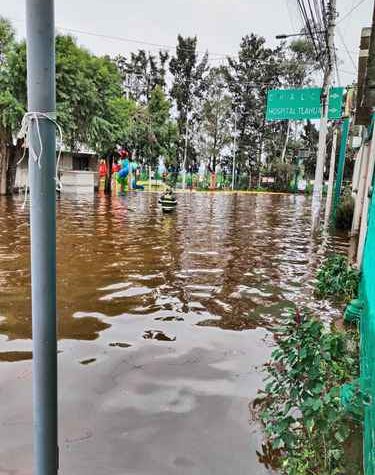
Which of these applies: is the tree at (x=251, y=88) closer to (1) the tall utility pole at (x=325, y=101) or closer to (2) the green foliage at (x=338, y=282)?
(1) the tall utility pole at (x=325, y=101)

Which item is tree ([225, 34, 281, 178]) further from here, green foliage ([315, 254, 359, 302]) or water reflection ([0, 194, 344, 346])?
green foliage ([315, 254, 359, 302])

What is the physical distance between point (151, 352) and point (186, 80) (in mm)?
46752

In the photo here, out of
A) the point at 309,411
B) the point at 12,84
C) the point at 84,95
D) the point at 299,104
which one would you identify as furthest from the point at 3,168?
the point at 309,411

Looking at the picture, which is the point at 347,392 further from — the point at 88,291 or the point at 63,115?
the point at 63,115

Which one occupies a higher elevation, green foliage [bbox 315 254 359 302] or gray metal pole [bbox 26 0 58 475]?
gray metal pole [bbox 26 0 58 475]

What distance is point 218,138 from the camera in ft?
161

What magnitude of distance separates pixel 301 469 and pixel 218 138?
1895 inches

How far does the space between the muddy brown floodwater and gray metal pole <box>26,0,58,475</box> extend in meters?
1.32

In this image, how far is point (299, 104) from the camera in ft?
43.1

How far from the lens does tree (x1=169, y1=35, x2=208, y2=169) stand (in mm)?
46781

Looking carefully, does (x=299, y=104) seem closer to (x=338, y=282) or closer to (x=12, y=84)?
(x=338, y=282)

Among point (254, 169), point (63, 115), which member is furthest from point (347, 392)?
point (254, 169)

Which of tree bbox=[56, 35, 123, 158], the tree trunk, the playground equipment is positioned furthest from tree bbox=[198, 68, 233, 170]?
the playground equipment

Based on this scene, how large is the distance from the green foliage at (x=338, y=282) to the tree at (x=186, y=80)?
41.6 m
